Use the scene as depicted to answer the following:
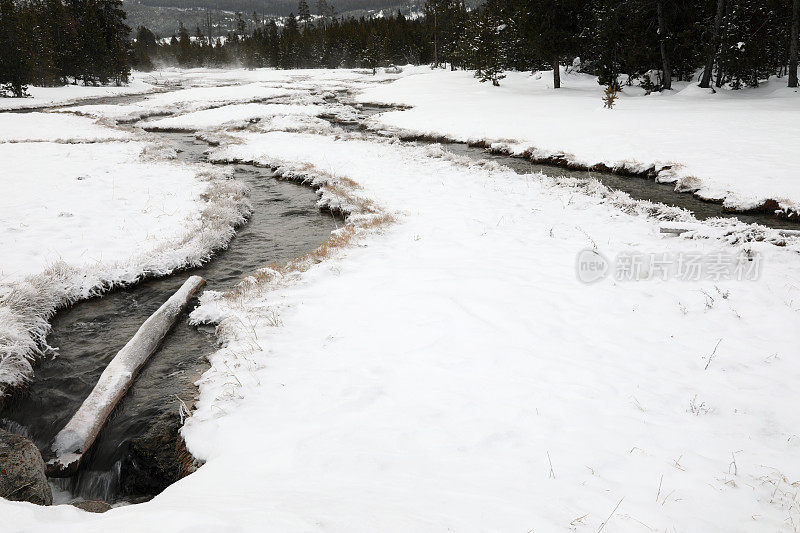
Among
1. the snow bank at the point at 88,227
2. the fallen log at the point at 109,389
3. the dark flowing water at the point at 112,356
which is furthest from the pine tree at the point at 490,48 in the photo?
the fallen log at the point at 109,389

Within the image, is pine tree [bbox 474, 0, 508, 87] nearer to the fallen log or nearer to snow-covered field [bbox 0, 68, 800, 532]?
snow-covered field [bbox 0, 68, 800, 532]

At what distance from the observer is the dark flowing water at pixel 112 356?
512 cm

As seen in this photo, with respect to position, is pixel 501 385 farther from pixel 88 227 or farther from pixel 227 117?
pixel 227 117

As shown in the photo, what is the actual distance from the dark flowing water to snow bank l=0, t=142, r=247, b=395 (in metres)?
0.34

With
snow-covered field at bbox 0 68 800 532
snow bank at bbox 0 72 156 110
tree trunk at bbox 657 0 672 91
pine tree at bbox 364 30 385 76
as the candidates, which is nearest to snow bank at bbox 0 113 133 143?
snow bank at bbox 0 72 156 110

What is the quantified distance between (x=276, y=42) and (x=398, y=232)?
107 m

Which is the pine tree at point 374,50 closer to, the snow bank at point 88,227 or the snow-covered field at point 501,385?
the snow bank at point 88,227

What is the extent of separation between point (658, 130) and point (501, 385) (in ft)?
62.2

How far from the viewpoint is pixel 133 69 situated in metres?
98.0

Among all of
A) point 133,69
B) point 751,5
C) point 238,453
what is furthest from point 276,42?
point 238,453

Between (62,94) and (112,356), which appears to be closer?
(112,356)

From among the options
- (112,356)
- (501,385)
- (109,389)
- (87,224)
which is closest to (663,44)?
(501,385)

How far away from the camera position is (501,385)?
5.34 meters

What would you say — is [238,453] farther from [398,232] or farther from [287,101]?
[287,101]
